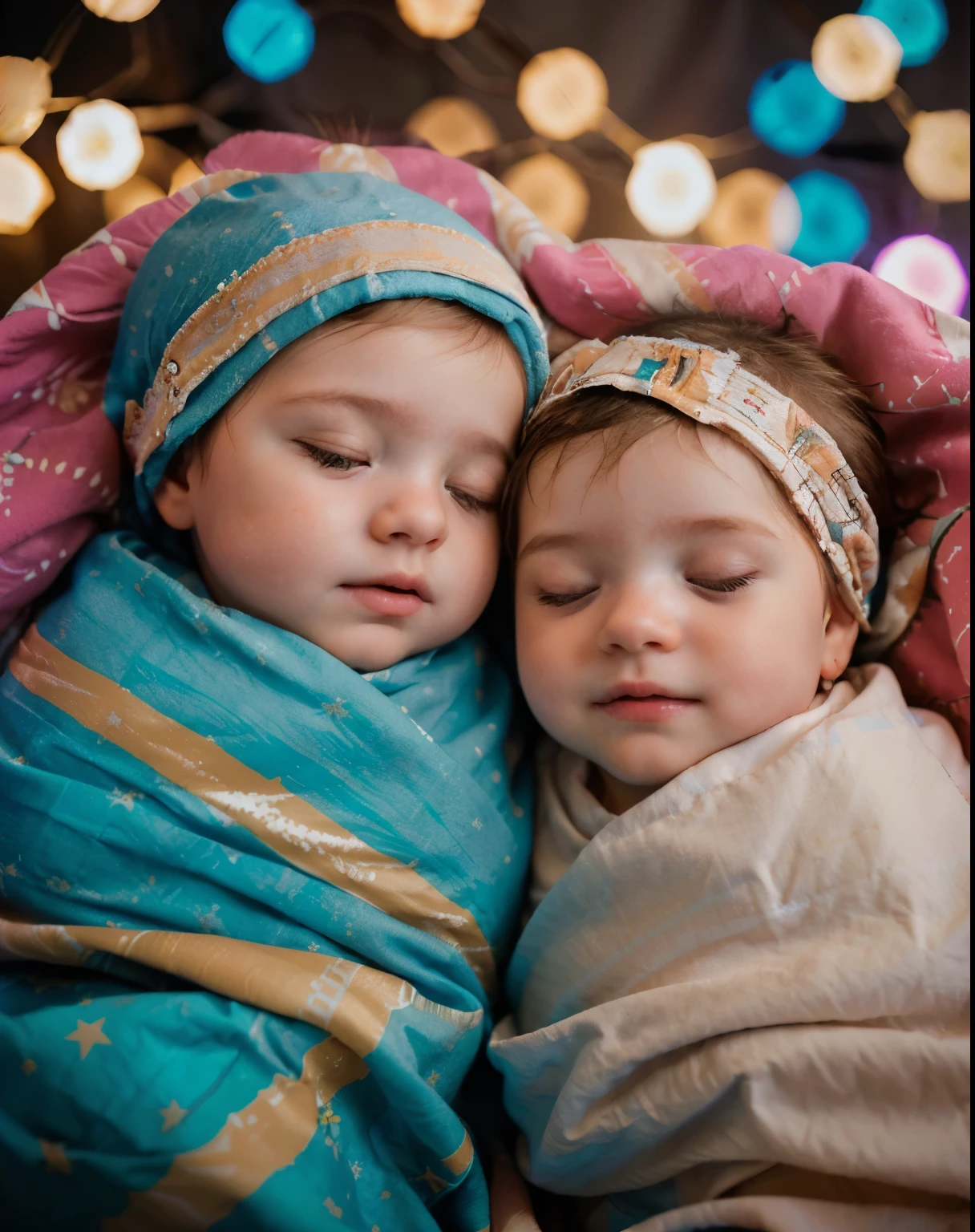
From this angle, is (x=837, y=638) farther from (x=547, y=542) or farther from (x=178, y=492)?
(x=178, y=492)

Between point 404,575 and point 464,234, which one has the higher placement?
point 464,234

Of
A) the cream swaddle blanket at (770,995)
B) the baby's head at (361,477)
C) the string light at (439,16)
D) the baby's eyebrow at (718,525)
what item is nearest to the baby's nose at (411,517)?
the baby's head at (361,477)

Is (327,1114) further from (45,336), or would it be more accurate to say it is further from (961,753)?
(45,336)

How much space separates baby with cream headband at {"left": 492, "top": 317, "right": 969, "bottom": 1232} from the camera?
0.72m

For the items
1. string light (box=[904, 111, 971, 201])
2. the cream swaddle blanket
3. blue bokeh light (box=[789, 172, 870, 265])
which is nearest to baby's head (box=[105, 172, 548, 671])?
the cream swaddle blanket

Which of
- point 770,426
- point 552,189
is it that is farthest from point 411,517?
point 552,189

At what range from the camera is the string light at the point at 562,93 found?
1.24m

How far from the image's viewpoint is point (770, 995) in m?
0.75

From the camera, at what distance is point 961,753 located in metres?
0.94

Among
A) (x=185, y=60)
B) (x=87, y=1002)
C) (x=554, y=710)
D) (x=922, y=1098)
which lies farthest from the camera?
(x=185, y=60)

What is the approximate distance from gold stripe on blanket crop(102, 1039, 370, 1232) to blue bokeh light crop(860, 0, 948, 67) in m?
1.36

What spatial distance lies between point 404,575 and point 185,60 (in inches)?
31.1

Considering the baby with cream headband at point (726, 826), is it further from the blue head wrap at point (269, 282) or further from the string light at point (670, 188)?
the string light at point (670, 188)

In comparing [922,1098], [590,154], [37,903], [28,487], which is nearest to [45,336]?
[28,487]
